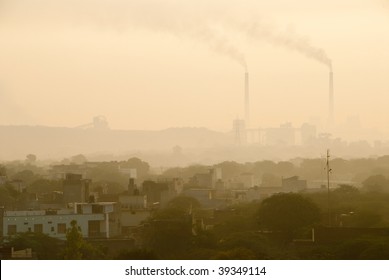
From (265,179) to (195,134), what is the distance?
7.35m

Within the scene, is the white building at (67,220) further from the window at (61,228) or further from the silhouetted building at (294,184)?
the silhouetted building at (294,184)

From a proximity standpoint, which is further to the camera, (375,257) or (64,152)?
(64,152)

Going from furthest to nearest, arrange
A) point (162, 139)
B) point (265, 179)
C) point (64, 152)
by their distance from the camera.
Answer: point (265, 179) → point (64, 152) → point (162, 139)

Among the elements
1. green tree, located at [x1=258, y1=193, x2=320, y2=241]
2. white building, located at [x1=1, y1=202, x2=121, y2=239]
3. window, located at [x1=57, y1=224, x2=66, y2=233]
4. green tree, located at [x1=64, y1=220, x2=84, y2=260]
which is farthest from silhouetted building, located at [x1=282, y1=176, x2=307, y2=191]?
green tree, located at [x1=64, y1=220, x2=84, y2=260]

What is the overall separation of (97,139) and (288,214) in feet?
8.20

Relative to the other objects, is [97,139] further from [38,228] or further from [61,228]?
[61,228]

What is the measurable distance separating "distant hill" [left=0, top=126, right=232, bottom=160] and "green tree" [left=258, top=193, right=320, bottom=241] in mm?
823

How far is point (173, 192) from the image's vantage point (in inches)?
652

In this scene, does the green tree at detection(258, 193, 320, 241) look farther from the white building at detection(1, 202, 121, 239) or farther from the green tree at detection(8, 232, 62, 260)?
the green tree at detection(8, 232, 62, 260)

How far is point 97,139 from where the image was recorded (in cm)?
1357

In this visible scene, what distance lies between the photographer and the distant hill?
40.4ft
